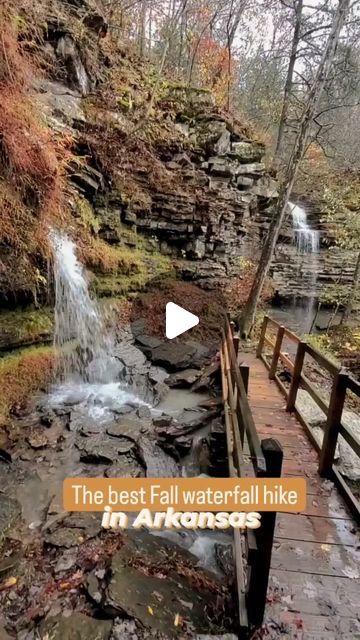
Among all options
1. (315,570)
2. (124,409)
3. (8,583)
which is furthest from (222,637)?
(124,409)

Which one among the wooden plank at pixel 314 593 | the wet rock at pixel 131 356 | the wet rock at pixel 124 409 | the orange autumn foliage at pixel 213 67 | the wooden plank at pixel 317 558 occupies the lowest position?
the wet rock at pixel 124 409

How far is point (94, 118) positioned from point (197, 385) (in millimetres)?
7380

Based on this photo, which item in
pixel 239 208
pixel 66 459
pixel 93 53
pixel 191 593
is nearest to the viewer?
pixel 191 593

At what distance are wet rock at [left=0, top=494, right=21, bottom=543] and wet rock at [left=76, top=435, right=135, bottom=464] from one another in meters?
0.97

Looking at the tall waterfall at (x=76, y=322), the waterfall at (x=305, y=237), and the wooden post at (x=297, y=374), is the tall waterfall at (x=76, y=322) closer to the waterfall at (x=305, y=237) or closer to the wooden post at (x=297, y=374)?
the wooden post at (x=297, y=374)

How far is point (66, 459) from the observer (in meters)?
4.61

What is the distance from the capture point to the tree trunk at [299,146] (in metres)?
7.72

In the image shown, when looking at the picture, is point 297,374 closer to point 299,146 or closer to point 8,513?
point 8,513

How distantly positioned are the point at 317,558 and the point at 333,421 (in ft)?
4.10

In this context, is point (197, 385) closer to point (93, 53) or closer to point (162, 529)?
point (162, 529)

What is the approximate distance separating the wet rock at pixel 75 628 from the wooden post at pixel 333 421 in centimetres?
245

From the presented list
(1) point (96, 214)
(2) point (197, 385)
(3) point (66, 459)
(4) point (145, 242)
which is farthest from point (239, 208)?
(3) point (66, 459)

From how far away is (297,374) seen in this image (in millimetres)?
4941

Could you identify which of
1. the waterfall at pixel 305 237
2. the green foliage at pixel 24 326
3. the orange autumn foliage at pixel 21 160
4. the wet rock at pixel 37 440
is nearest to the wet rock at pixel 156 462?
the wet rock at pixel 37 440
